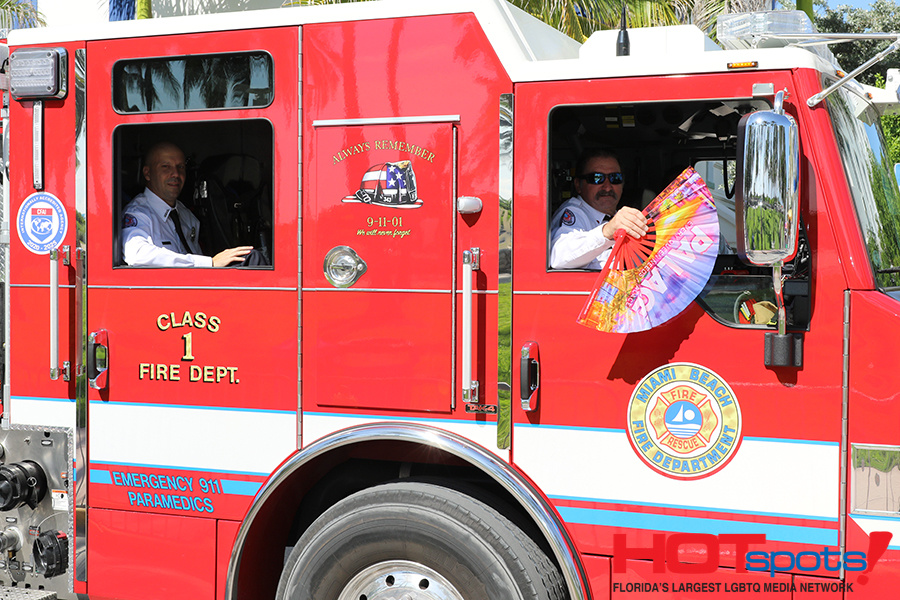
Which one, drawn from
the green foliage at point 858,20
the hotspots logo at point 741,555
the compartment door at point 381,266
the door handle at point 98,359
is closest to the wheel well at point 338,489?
the compartment door at point 381,266

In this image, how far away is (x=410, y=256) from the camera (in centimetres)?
354

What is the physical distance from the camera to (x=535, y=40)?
366 centimetres

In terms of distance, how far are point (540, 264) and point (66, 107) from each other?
2.27 m

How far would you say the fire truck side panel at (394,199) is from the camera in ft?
11.4

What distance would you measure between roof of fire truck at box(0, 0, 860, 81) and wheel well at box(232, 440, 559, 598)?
1.62m

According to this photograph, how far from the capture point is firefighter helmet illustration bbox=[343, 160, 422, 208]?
11.6 ft

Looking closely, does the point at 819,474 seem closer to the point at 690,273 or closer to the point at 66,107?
the point at 690,273

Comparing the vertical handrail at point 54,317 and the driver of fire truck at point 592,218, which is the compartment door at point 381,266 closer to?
the driver of fire truck at point 592,218

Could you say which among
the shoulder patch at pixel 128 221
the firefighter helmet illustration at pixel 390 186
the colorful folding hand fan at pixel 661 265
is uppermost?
the firefighter helmet illustration at pixel 390 186

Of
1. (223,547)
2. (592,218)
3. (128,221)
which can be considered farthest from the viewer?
(128,221)

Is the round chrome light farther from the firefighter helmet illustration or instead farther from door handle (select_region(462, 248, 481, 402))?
door handle (select_region(462, 248, 481, 402))

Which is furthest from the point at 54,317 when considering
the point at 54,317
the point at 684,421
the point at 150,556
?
the point at 684,421

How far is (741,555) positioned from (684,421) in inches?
20.3

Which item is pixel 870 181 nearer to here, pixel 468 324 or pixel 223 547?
pixel 468 324
